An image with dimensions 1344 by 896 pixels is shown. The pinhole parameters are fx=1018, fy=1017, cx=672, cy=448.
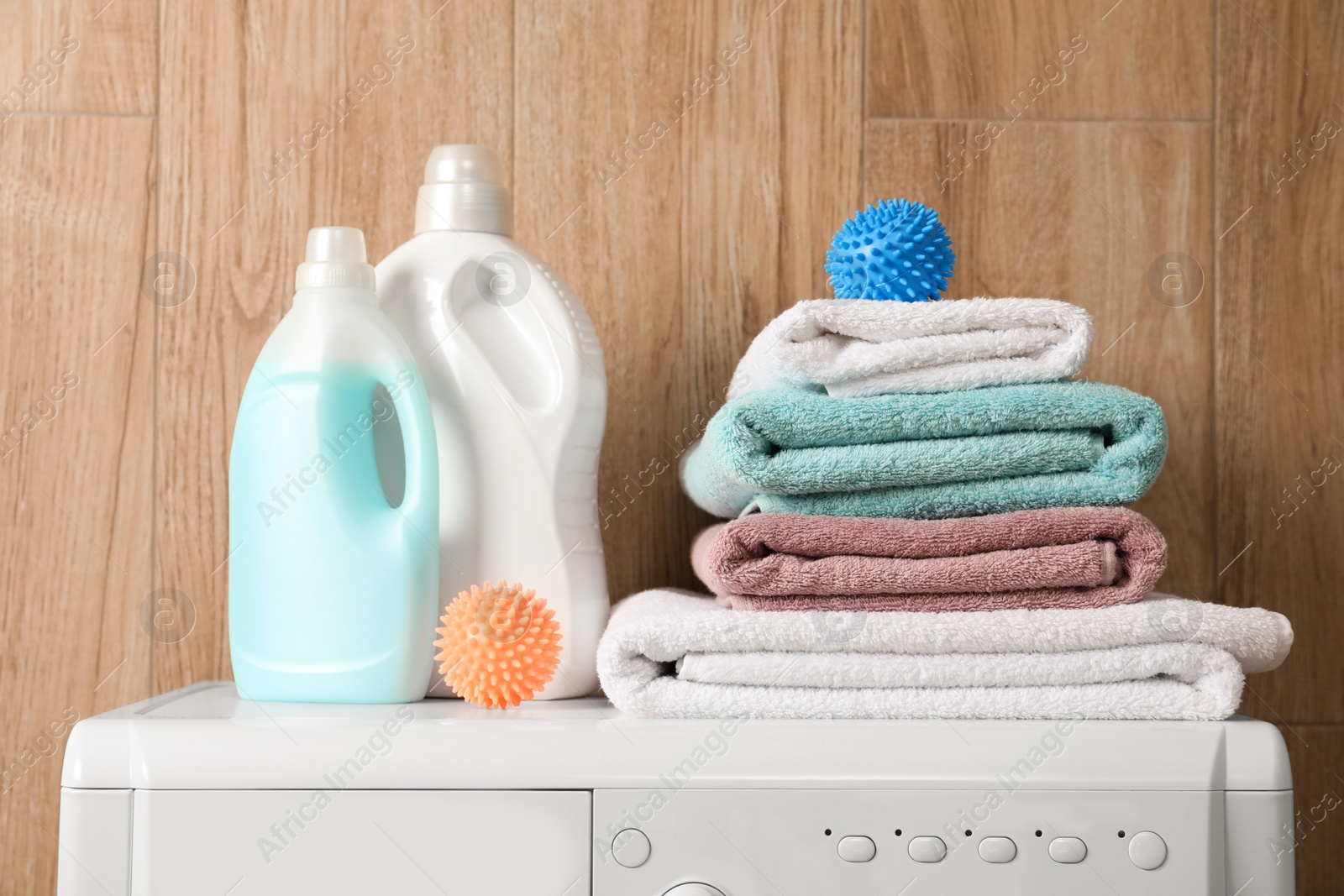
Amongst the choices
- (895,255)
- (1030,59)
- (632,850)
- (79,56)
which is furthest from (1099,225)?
(79,56)

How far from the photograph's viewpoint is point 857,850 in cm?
53

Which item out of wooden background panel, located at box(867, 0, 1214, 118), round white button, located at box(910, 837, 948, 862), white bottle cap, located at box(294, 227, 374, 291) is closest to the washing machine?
round white button, located at box(910, 837, 948, 862)

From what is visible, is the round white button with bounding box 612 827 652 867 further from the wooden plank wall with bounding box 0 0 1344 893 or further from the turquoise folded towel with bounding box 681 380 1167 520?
the wooden plank wall with bounding box 0 0 1344 893

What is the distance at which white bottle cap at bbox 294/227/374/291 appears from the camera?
26.4 inches

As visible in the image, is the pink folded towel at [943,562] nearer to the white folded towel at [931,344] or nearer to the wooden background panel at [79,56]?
the white folded towel at [931,344]

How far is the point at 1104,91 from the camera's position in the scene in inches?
35.6

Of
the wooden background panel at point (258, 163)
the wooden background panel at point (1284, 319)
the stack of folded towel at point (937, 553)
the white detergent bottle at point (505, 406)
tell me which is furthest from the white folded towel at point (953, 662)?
the wooden background panel at point (258, 163)

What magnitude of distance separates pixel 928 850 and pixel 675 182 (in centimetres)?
60

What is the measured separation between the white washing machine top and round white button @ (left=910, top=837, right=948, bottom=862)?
3 centimetres

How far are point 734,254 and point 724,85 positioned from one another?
0.15m

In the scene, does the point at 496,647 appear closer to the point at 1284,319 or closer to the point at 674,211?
the point at 674,211

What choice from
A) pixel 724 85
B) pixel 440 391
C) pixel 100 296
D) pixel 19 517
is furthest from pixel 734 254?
pixel 19 517

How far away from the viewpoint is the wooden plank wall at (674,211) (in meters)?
0.88

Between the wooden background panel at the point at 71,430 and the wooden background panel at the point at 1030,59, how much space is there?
0.66 metres
